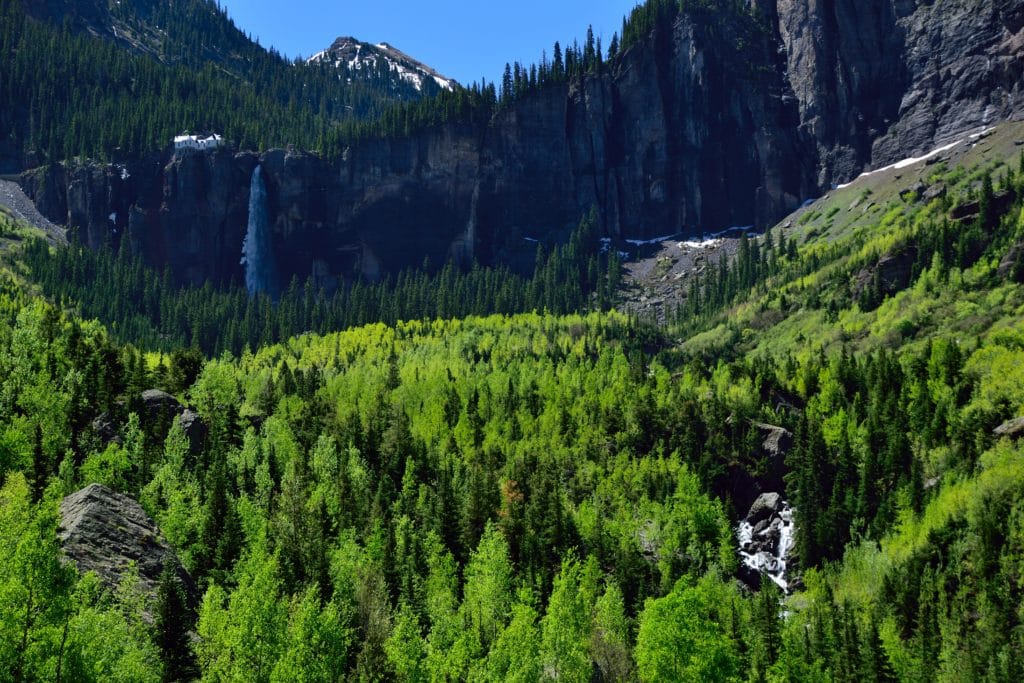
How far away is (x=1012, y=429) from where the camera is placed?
144000mm

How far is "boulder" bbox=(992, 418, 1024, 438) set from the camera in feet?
470

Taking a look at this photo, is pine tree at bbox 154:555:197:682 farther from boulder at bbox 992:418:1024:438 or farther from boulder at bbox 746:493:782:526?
boulder at bbox 992:418:1024:438

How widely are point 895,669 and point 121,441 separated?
8770 centimetres

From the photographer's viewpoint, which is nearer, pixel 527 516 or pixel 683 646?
pixel 683 646

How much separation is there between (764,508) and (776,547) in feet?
25.3

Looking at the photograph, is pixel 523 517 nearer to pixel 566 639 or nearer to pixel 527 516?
pixel 527 516

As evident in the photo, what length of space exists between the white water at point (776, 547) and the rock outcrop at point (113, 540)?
83886 millimetres

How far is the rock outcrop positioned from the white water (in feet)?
275

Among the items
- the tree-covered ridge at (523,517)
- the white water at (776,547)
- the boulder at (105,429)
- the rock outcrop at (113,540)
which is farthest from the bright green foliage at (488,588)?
the white water at (776,547)

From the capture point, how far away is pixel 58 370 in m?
141

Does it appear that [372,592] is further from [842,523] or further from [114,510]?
[842,523]

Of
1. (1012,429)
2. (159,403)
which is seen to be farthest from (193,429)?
(1012,429)

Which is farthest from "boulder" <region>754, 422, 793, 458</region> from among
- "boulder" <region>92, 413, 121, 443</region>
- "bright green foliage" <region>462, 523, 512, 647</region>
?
"boulder" <region>92, 413, 121, 443</region>

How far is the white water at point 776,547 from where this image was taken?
148875 millimetres
